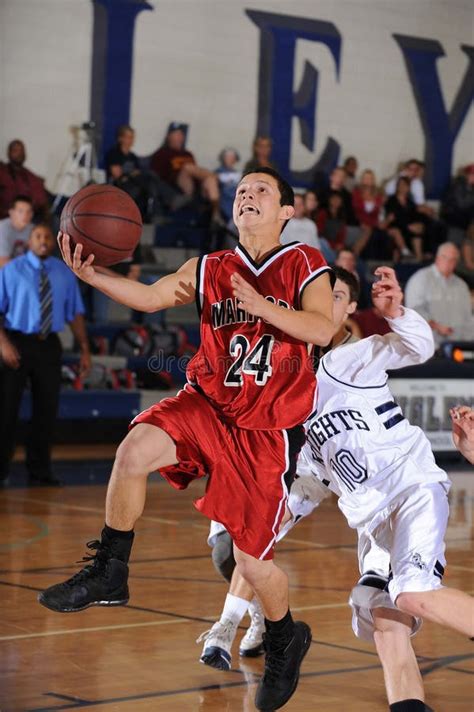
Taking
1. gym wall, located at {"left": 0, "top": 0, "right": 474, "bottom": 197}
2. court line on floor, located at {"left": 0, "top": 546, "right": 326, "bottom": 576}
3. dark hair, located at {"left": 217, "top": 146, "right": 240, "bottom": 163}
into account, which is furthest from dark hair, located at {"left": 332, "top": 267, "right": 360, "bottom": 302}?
dark hair, located at {"left": 217, "top": 146, "right": 240, "bottom": 163}

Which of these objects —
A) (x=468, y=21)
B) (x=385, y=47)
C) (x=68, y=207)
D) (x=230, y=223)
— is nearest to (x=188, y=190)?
(x=230, y=223)

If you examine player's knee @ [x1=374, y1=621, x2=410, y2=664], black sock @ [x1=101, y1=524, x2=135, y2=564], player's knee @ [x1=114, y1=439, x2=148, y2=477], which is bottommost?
player's knee @ [x1=374, y1=621, x2=410, y2=664]

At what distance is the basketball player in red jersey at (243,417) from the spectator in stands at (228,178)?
11.4 meters

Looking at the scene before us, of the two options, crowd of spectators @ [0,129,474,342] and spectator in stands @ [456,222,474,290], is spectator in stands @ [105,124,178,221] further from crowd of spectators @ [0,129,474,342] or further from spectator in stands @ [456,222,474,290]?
spectator in stands @ [456,222,474,290]

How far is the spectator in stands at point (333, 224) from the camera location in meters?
16.3

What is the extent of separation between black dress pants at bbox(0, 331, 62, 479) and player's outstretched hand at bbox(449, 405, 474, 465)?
6.34m

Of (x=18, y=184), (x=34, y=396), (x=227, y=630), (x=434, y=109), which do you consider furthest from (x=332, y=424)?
(x=434, y=109)

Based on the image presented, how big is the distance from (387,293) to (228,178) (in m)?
12.3

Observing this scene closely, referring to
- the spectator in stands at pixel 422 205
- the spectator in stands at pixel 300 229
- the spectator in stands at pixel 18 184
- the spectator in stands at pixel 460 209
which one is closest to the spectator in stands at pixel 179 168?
the spectator in stands at pixel 300 229

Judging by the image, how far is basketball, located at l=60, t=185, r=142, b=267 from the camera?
4.43 metres

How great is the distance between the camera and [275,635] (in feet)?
14.8

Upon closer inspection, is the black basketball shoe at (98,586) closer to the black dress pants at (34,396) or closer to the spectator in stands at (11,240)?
the black dress pants at (34,396)

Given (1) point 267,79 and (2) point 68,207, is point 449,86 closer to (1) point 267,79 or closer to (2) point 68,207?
(1) point 267,79

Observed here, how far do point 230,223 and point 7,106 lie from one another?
10.3 ft
